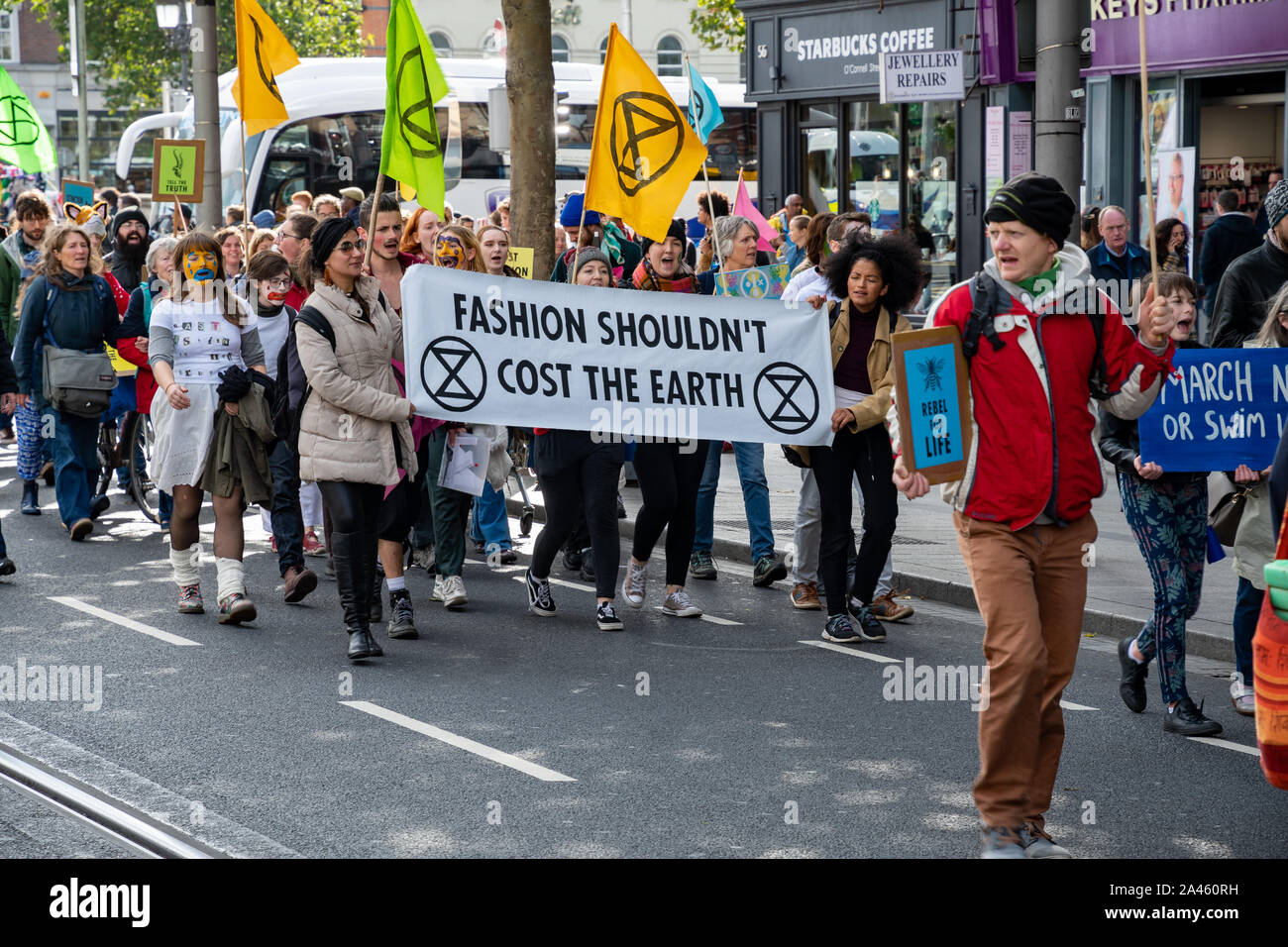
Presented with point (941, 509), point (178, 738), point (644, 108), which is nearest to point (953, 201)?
point (941, 509)

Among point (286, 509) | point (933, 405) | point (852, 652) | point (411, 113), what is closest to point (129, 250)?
point (286, 509)

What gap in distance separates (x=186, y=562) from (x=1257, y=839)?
5.53 m

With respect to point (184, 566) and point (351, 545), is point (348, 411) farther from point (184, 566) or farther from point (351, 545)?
point (184, 566)

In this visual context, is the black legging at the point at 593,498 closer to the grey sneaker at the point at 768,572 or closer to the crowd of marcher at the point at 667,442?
the crowd of marcher at the point at 667,442

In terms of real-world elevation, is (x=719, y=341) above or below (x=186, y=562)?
above

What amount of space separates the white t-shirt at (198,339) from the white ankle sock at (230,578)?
93 cm

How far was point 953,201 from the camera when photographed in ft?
67.3

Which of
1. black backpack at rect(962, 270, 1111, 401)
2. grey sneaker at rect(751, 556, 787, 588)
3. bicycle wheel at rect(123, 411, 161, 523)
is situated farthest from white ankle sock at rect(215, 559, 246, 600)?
black backpack at rect(962, 270, 1111, 401)

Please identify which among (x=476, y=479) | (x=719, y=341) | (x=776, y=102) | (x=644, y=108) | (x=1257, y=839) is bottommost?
(x=1257, y=839)

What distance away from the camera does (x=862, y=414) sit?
8461 mm

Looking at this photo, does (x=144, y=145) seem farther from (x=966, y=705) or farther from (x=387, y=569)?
(x=966, y=705)

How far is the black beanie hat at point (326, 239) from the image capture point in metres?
7.95

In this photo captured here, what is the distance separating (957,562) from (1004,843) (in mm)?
5177

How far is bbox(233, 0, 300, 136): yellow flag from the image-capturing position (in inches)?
480
